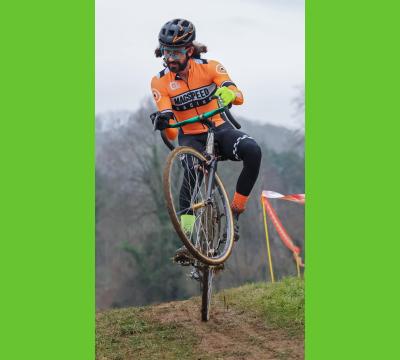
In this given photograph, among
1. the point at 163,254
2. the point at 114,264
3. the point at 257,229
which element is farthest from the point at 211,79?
the point at 114,264

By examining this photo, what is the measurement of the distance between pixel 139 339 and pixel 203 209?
1.94 m

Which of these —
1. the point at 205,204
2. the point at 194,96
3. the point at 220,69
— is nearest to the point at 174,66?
the point at 194,96

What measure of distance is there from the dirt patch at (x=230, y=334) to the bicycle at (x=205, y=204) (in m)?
0.61

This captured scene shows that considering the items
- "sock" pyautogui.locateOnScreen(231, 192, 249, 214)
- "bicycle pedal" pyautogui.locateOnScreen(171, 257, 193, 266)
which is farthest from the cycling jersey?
"bicycle pedal" pyautogui.locateOnScreen(171, 257, 193, 266)

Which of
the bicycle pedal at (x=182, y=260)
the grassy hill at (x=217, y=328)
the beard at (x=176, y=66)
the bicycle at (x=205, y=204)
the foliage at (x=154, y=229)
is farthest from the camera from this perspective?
the foliage at (x=154, y=229)

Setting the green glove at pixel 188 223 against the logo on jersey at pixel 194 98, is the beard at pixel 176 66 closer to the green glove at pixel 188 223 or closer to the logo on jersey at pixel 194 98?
the logo on jersey at pixel 194 98

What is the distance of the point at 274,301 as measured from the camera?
11.1 m

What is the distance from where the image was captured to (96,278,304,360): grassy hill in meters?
9.20

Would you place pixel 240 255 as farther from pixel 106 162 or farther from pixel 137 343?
pixel 137 343

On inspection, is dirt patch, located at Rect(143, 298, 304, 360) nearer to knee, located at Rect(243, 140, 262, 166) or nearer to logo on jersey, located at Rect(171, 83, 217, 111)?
knee, located at Rect(243, 140, 262, 166)

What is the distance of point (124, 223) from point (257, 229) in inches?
434

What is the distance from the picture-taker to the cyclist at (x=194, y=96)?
9617 mm

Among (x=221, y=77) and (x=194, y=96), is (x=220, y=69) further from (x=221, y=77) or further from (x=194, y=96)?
(x=194, y=96)

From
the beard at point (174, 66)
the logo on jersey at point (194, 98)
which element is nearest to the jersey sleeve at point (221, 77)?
the logo on jersey at point (194, 98)
